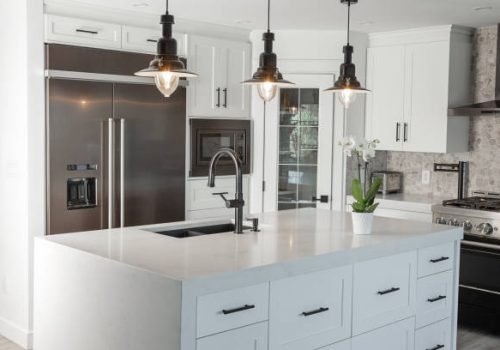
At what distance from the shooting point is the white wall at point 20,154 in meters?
4.28

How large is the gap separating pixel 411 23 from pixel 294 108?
3.87ft

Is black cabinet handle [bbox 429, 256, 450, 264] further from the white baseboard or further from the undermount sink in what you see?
the white baseboard

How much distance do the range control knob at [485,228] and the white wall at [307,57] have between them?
1.25 meters

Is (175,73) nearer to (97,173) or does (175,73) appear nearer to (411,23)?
(97,173)

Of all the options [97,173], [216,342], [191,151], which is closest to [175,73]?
[216,342]

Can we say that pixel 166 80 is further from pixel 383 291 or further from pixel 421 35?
pixel 421 35

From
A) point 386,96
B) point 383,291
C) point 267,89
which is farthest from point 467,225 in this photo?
point 267,89

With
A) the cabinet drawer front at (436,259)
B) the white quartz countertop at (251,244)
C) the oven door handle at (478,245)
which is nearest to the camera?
the white quartz countertop at (251,244)

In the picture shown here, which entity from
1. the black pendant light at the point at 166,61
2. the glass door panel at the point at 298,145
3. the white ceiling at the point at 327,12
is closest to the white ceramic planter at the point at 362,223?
the black pendant light at the point at 166,61

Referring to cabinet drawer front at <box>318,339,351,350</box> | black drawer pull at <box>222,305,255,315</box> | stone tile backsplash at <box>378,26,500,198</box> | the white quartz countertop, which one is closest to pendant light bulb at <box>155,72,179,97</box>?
the white quartz countertop

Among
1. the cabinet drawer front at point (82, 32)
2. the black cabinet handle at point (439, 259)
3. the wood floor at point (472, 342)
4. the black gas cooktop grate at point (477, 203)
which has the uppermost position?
the cabinet drawer front at point (82, 32)

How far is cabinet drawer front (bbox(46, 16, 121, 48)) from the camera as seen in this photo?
4.34m

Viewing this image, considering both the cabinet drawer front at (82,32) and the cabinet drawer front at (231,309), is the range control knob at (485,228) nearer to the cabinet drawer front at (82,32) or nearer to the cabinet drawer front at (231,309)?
the cabinet drawer front at (231,309)

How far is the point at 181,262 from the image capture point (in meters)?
2.62
